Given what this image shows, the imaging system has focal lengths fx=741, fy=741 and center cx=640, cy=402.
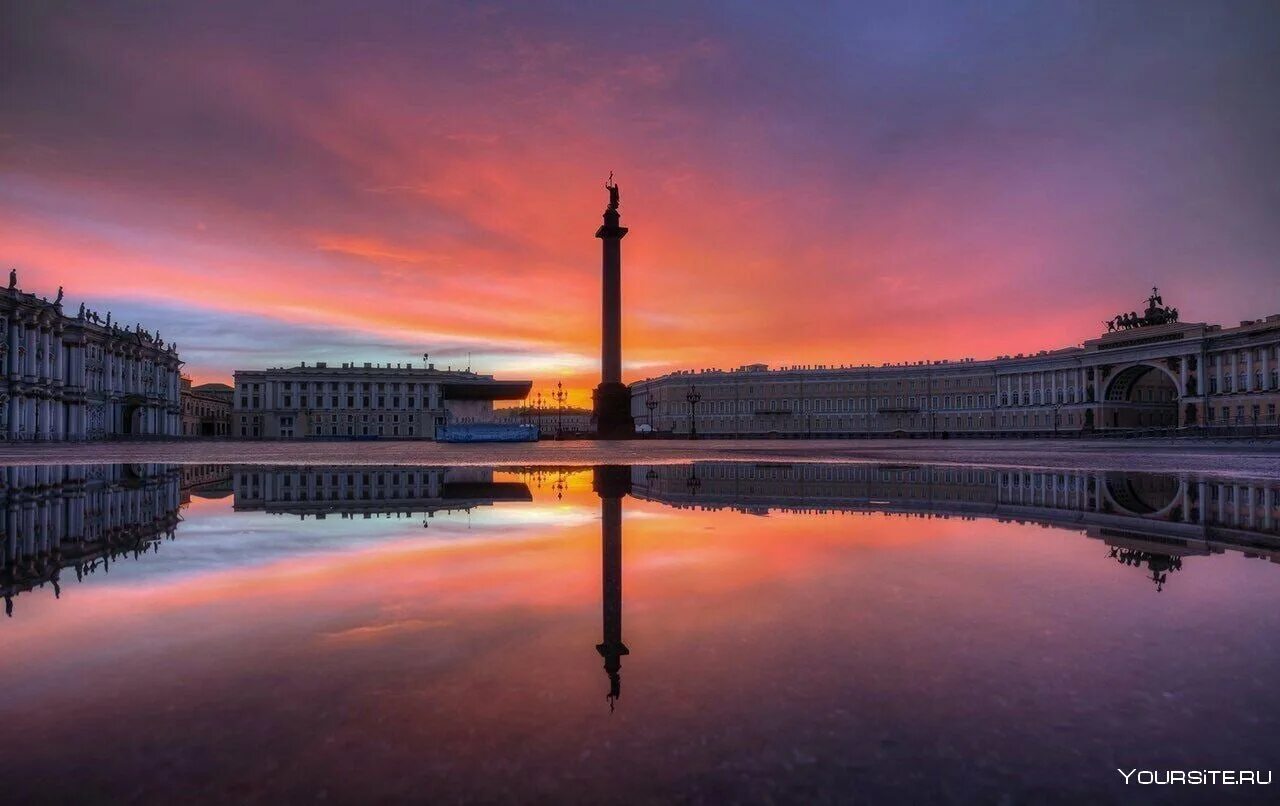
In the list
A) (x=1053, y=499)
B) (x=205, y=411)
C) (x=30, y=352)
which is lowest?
(x=1053, y=499)

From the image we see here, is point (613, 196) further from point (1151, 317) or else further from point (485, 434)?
point (1151, 317)

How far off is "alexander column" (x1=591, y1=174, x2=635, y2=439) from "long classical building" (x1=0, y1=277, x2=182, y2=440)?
42075 millimetres

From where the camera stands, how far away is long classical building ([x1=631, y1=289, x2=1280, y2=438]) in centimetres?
7688

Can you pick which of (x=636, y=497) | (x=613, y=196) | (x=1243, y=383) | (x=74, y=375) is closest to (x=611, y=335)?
(x=613, y=196)

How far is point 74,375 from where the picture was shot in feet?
210

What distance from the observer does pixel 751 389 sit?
119062 millimetres

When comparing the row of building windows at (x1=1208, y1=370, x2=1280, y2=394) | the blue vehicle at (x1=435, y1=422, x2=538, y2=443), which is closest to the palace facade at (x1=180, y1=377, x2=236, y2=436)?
the blue vehicle at (x1=435, y1=422, x2=538, y2=443)

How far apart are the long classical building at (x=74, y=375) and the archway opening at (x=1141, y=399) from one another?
10965 centimetres

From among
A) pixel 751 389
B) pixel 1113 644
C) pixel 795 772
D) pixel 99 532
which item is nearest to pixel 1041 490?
pixel 1113 644

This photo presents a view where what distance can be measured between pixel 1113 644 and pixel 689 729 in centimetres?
227

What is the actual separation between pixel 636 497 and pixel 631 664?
754 centimetres

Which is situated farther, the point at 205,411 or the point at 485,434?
the point at 205,411

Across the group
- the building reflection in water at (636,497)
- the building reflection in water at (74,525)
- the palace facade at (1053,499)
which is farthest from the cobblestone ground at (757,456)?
the building reflection in water at (74,525)

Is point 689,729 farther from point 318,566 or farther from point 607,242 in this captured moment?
point 607,242
